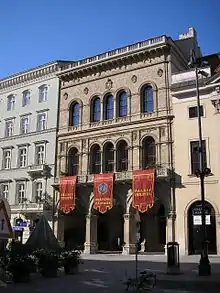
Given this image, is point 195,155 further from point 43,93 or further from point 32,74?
point 32,74

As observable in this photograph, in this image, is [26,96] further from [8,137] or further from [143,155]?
[143,155]

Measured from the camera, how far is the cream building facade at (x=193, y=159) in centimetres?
2969

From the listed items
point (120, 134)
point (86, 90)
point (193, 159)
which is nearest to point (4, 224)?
point (193, 159)

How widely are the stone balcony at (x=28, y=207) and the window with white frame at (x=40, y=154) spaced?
4.55 metres

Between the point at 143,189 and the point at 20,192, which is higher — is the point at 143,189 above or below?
below

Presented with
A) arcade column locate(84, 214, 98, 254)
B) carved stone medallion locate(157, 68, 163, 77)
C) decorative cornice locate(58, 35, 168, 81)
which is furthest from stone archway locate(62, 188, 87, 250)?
carved stone medallion locate(157, 68, 163, 77)

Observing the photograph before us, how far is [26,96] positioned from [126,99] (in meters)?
14.0

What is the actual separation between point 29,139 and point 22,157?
226 centimetres

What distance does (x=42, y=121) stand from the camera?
41.8 m

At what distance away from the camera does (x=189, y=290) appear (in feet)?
43.1

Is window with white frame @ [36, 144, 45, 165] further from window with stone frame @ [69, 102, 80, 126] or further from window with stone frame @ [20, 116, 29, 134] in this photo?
window with stone frame @ [69, 102, 80, 126]

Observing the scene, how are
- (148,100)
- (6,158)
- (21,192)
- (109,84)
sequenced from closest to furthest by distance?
1. (148,100)
2. (109,84)
3. (21,192)
4. (6,158)

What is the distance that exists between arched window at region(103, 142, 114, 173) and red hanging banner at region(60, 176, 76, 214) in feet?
10.7

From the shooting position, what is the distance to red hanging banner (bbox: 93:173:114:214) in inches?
1325
